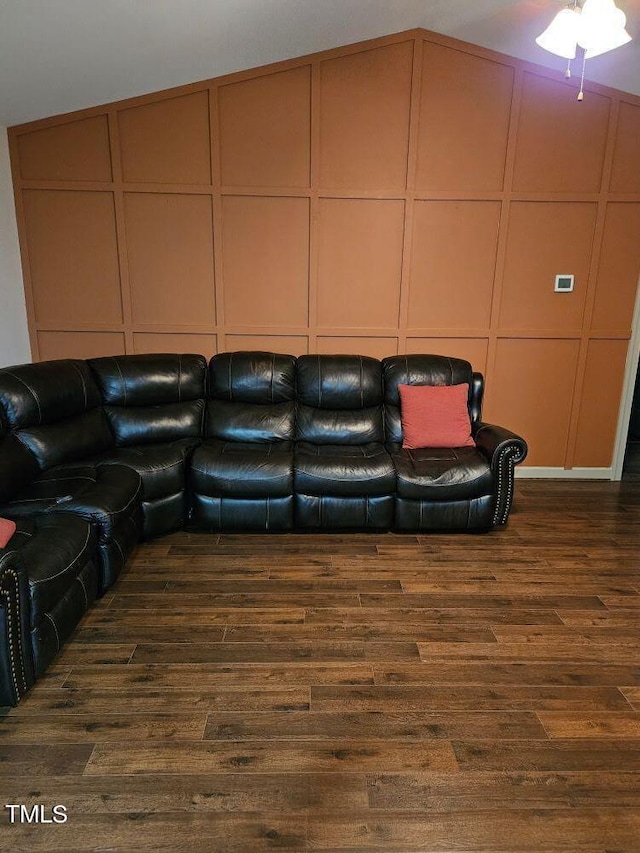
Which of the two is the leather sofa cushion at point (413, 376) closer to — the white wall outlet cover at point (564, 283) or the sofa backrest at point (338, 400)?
the sofa backrest at point (338, 400)

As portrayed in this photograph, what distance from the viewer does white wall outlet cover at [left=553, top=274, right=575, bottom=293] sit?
3953 mm

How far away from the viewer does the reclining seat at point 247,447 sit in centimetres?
307

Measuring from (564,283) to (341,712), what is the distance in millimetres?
3526

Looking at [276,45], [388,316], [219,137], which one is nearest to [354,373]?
[388,316]

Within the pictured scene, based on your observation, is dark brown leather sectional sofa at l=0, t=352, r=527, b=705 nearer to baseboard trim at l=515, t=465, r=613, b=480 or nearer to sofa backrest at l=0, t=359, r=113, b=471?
sofa backrest at l=0, t=359, r=113, b=471

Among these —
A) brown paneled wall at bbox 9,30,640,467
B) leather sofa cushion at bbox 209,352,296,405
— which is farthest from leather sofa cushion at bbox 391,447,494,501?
brown paneled wall at bbox 9,30,640,467

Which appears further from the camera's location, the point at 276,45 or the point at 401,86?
the point at 401,86

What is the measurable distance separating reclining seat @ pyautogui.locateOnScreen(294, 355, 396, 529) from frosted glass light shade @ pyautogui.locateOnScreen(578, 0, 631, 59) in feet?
6.79

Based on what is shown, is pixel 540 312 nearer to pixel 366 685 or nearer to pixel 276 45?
pixel 276 45

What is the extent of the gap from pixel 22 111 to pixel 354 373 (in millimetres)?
2852

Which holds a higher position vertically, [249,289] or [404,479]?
[249,289]

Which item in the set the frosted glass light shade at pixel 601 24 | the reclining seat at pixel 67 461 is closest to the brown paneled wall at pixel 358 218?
the reclining seat at pixel 67 461

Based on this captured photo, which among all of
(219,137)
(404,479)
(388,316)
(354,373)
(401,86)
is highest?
(401,86)

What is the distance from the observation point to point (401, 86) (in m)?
3.67
